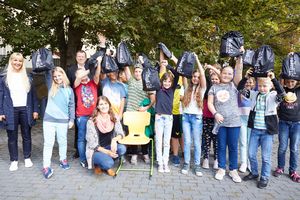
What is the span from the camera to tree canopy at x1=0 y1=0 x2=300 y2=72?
22.4 feet

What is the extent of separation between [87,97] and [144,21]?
9.07 feet

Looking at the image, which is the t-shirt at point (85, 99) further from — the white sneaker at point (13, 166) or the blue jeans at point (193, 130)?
the blue jeans at point (193, 130)

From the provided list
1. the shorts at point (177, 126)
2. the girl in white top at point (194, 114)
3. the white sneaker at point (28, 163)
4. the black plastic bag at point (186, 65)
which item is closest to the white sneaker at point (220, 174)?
the girl in white top at point (194, 114)

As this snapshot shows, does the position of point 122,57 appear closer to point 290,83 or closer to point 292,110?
point 290,83

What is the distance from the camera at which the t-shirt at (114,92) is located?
17.7 feet

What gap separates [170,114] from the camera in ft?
16.7

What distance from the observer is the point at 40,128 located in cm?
877

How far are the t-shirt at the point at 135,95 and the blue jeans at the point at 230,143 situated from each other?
1.57m

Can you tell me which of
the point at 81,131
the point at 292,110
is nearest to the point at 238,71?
the point at 292,110

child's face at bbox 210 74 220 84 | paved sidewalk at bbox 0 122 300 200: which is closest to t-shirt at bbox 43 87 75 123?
paved sidewalk at bbox 0 122 300 200

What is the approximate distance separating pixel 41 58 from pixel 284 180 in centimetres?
439

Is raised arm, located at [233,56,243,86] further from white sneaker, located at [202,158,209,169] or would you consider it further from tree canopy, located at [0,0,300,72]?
tree canopy, located at [0,0,300,72]

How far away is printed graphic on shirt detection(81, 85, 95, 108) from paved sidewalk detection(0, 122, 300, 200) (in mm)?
1128

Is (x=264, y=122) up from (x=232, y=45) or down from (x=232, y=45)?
down
